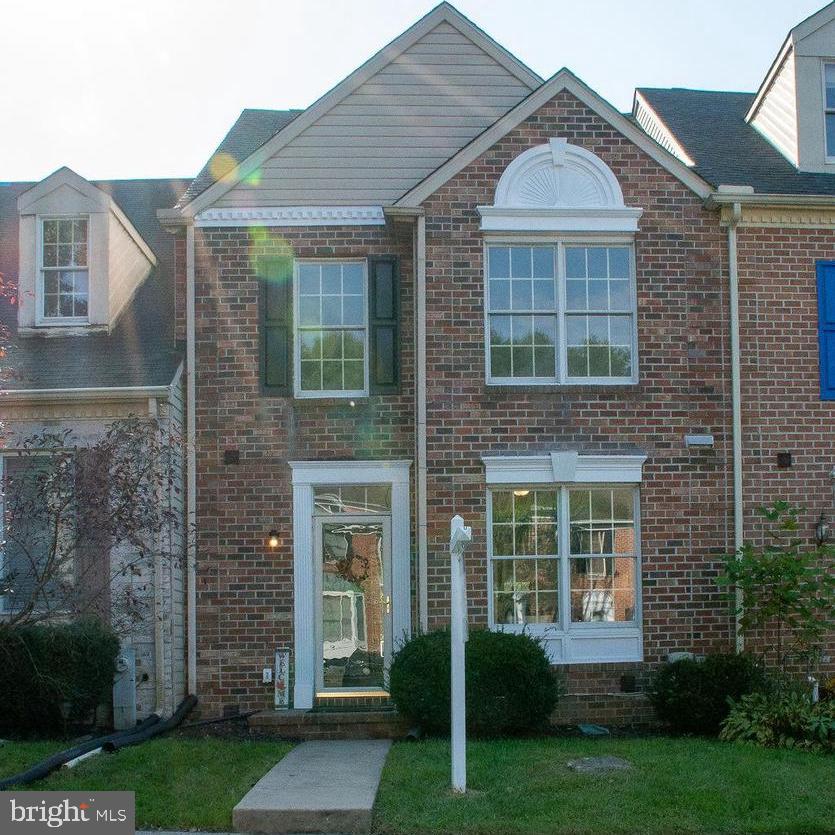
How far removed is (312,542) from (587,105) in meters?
5.63

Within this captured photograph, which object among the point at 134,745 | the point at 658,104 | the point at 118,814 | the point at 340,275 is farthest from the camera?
the point at 658,104

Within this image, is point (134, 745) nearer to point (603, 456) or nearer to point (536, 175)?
point (603, 456)

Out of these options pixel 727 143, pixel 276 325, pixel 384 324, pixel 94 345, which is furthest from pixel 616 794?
pixel 727 143

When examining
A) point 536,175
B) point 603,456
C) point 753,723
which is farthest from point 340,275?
point 753,723

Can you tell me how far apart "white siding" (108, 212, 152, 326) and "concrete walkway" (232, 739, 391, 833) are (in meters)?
6.54

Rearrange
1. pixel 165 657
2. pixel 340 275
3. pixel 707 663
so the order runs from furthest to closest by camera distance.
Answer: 1. pixel 340 275
2. pixel 165 657
3. pixel 707 663

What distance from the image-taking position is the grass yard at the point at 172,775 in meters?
8.37

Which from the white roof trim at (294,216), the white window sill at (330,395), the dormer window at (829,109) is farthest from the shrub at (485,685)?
the dormer window at (829,109)

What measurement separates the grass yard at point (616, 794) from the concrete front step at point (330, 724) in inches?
73.3

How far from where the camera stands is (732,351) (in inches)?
518

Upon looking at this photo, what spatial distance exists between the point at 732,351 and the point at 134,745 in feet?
24.0

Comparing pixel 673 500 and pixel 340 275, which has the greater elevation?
pixel 340 275

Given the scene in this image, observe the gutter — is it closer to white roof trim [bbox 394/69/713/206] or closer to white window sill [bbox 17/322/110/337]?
white window sill [bbox 17/322/110/337]

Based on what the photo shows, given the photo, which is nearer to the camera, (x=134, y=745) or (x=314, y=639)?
(x=134, y=745)
